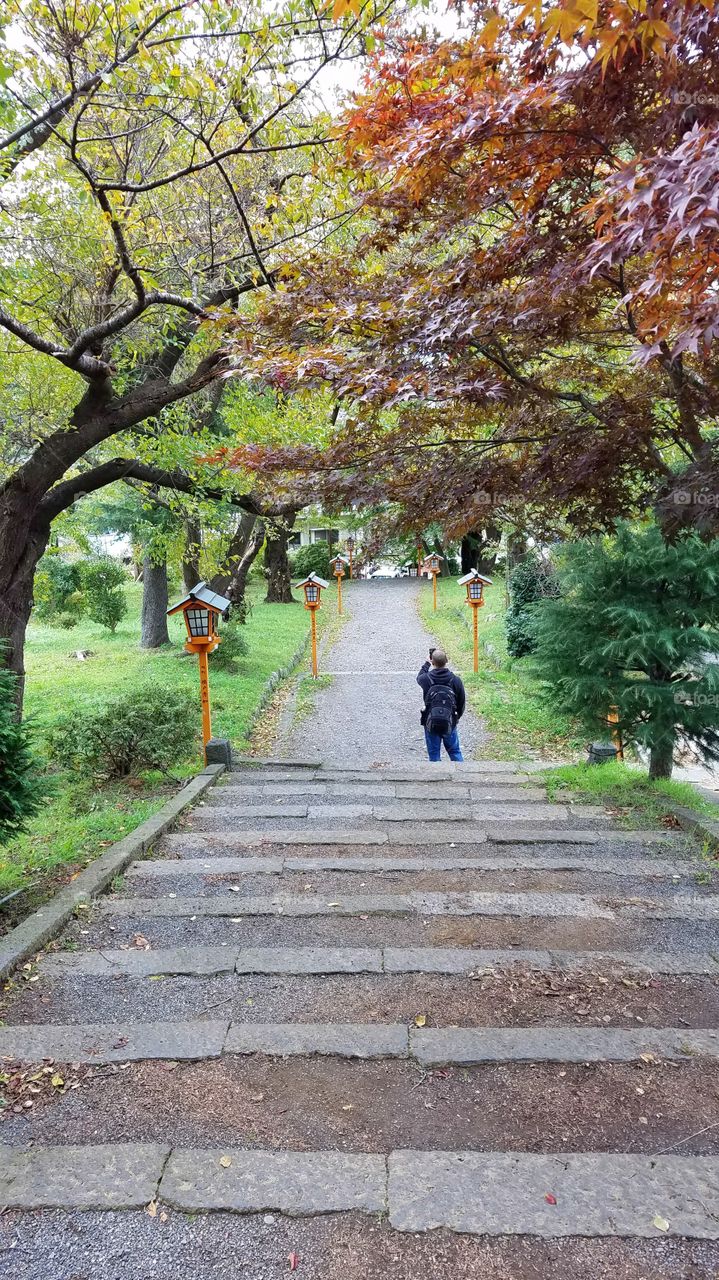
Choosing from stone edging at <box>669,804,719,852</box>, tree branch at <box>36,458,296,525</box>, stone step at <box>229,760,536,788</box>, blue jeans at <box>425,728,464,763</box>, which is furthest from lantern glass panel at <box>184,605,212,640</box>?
stone edging at <box>669,804,719,852</box>

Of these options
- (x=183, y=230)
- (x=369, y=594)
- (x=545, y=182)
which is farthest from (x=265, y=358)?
(x=369, y=594)

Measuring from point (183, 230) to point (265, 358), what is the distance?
3.34 m

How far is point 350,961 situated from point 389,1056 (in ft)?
2.29

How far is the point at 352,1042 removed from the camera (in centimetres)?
278

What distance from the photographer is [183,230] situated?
6676 millimetres

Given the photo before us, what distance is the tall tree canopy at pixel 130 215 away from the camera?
15.9 ft

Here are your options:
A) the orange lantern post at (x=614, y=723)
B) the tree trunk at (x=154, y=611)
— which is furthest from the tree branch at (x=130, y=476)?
the tree trunk at (x=154, y=611)

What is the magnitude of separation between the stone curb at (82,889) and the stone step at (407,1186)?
4.29ft

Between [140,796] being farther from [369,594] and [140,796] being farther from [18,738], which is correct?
[369,594]

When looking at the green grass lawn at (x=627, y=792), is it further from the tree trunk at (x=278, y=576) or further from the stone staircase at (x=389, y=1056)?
the tree trunk at (x=278, y=576)

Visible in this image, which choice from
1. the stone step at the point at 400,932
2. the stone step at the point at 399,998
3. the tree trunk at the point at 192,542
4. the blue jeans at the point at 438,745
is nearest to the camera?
the stone step at the point at 399,998

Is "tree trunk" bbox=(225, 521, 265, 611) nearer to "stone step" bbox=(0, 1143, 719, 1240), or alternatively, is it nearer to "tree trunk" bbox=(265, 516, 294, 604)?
"tree trunk" bbox=(265, 516, 294, 604)

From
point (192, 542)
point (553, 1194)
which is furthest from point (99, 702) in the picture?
point (553, 1194)

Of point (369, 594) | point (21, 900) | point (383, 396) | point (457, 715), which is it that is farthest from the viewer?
point (369, 594)
